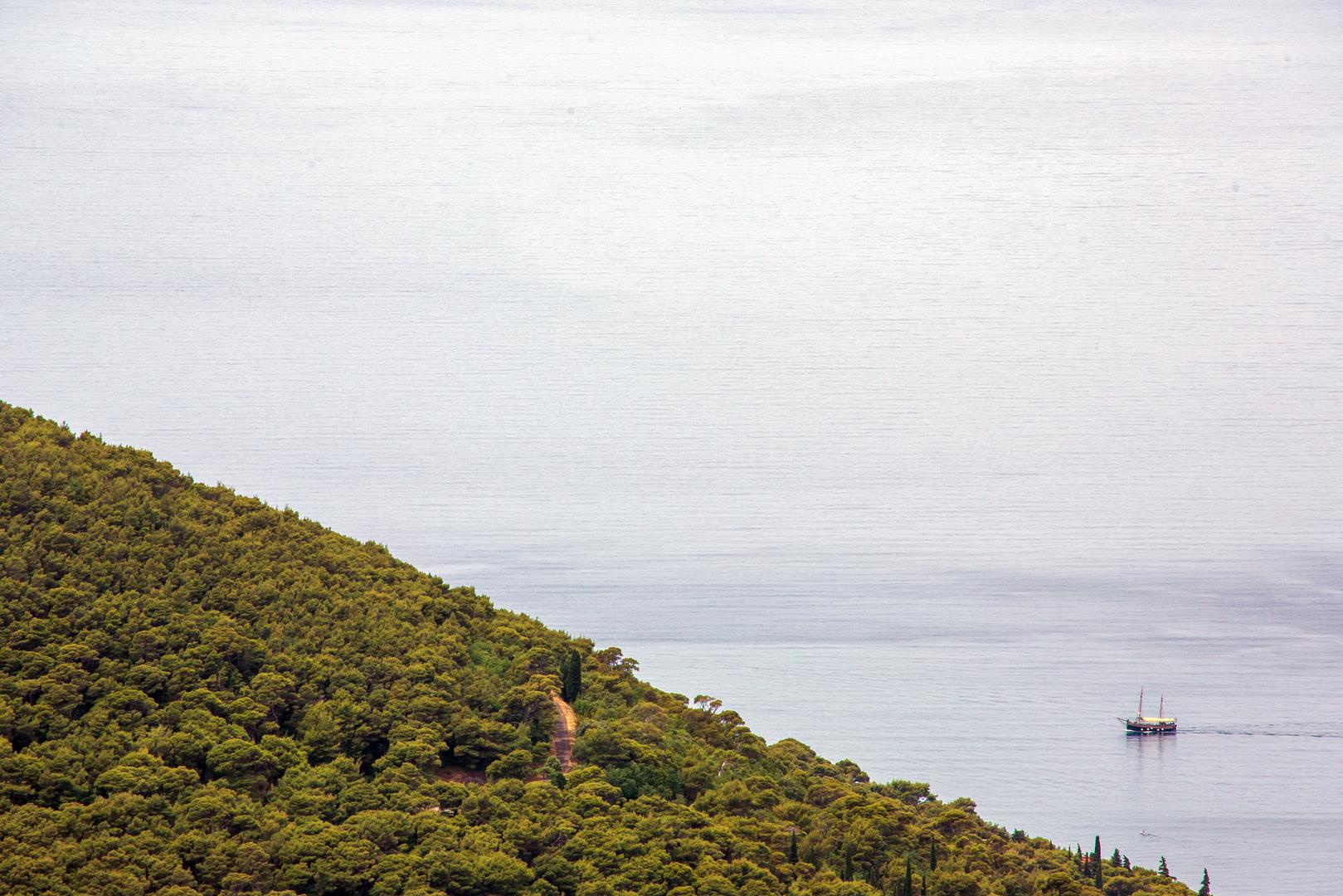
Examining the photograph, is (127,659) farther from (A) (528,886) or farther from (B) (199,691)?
(A) (528,886)

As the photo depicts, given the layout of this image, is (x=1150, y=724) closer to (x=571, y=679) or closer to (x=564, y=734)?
(x=571, y=679)

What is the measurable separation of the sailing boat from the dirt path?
80.9m

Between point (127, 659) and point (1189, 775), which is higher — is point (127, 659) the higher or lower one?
the lower one

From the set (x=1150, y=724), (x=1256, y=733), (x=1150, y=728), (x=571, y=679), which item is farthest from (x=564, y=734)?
(x=1256, y=733)

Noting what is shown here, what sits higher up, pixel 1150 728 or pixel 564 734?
pixel 1150 728

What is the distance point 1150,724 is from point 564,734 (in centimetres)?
8395

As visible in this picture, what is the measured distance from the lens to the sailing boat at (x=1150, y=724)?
123 m

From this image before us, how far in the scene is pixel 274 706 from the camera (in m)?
47.3

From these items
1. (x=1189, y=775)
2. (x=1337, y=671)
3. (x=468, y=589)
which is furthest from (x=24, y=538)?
(x=1337, y=671)

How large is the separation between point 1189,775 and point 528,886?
82.7m

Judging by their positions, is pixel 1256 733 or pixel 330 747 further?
pixel 1256 733

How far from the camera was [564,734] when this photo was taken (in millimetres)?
50188

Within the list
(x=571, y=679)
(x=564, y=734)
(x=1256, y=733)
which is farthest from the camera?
(x=1256, y=733)

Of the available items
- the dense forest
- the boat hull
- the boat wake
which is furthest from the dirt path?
the boat wake
